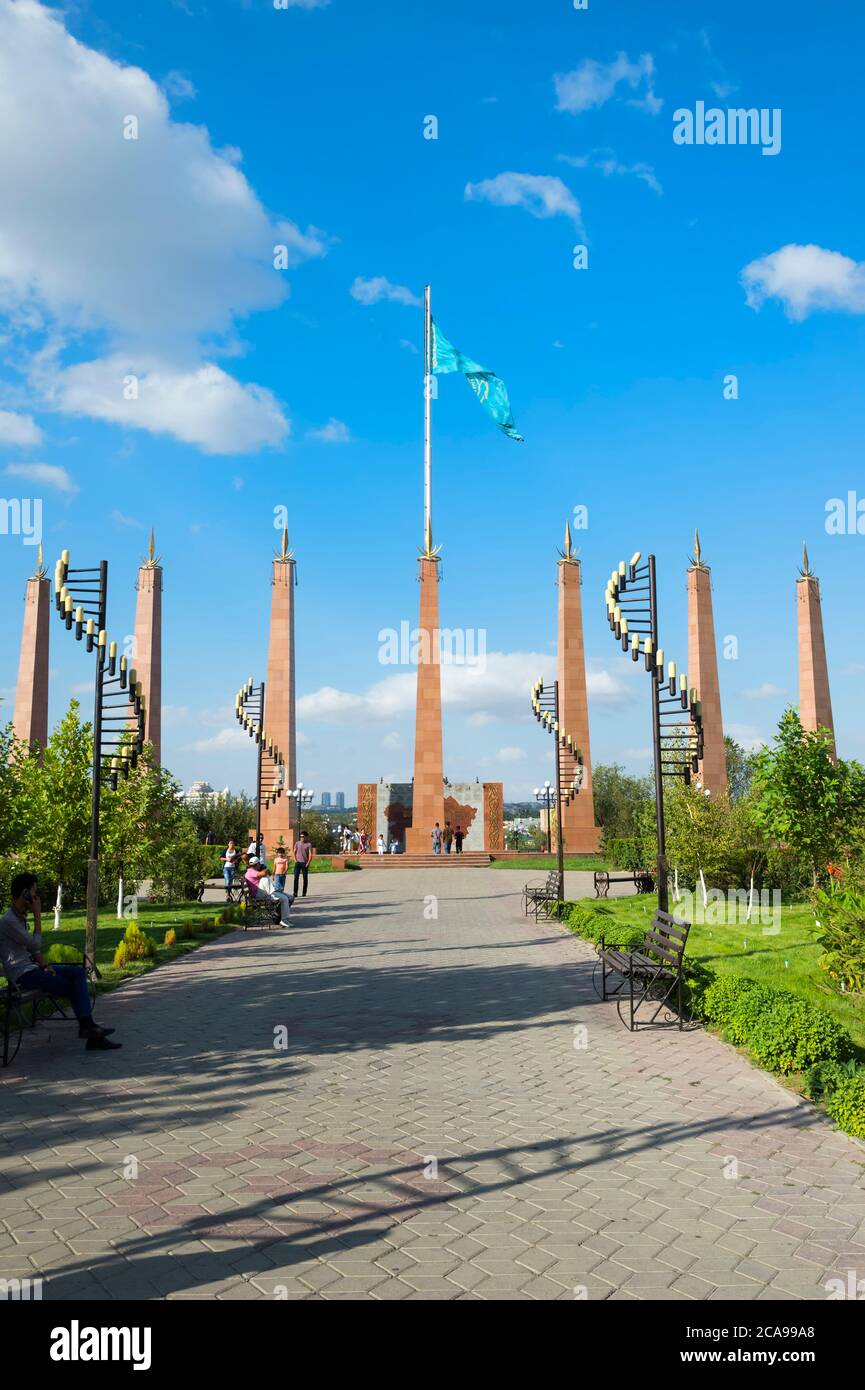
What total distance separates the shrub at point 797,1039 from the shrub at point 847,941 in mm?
2094

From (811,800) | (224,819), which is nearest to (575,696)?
(224,819)

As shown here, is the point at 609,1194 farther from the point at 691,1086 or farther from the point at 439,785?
the point at 439,785

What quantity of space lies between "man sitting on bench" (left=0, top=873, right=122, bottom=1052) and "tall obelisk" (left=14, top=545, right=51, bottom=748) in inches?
1247

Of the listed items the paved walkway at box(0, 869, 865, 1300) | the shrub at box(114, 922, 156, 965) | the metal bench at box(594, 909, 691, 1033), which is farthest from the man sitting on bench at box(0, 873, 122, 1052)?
the metal bench at box(594, 909, 691, 1033)

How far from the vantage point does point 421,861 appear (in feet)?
138

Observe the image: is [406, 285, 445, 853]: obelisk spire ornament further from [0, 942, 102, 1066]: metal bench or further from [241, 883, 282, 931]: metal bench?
[0, 942, 102, 1066]: metal bench

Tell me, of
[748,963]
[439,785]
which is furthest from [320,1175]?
[439,785]

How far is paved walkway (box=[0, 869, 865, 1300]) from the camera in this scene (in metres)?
4.26

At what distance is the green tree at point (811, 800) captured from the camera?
16.2 m

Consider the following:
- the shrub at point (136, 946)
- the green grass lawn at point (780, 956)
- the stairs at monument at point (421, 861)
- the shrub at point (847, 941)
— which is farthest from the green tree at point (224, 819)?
the shrub at point (847, 941)

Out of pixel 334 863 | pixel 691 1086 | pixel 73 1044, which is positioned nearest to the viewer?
pixel 691 1086

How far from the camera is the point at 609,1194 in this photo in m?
5.19

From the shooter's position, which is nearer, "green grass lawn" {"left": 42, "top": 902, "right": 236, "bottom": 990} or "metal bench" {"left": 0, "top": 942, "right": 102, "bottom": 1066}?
"metal bench" {"left": 0, "top": 942, "right": 102, "bottom": 1066}
